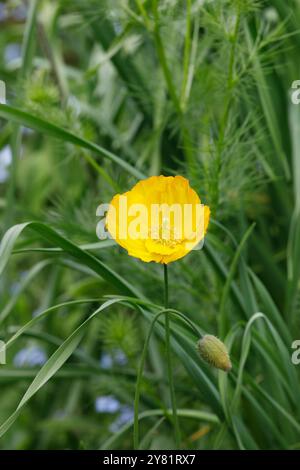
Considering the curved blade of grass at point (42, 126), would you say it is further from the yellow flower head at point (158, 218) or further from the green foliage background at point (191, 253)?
the yellow flower head at point (158, 218)

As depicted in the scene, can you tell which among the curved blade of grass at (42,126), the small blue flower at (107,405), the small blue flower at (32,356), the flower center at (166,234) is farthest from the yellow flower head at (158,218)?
the small blue flower at (32,356)

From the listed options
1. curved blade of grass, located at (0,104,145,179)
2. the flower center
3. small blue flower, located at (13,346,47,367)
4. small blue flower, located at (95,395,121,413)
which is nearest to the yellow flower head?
the flower center

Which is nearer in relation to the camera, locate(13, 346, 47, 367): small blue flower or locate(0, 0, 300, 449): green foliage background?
locate(0, 0, 300, 449): green foliage background

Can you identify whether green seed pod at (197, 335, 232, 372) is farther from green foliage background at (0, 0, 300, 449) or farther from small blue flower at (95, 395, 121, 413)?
small blue flower at (95, 395, 121, 413)

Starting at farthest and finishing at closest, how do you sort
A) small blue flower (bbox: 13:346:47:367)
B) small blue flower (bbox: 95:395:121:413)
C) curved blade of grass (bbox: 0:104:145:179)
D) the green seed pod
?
small blue flower (bbox: 13:346:47:367)
small blue flower (bbox: 95:395:121:413)
curved blade of grass (bbox: 0:104:145:179)
the green seed pod

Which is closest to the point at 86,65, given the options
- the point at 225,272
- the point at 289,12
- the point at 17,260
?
the point at 17,260

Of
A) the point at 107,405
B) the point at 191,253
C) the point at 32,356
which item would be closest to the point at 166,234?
the point at 191,253
